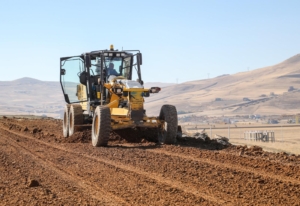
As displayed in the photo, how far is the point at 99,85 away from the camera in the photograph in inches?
637

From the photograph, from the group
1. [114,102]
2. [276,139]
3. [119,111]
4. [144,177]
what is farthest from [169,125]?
[276,139]

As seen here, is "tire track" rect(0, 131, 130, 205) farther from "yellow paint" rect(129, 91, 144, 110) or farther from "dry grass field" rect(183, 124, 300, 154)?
"dry grass field" rect(183, 124, 300, 154)

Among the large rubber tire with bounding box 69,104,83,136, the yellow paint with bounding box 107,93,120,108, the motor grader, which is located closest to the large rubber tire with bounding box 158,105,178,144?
the motor grader

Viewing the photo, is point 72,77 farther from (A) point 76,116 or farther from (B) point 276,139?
(B) point 276,139

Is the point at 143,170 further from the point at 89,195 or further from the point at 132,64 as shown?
the point at 132,64

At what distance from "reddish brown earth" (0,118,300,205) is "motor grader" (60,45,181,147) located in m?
0.87

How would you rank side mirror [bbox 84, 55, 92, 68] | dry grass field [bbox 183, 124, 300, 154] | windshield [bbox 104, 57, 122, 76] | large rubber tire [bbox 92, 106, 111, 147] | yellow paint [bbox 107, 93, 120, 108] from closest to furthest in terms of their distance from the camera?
large rubber tire [bbox 92, 106, 111, 147] → yellow paint [bbox 107, 93, 120, 108] → side mirror [bbox 84, 55, 92, 68] → windshield [bbox 104, 57, 122, 76] → dry grass field [bbox 183, 124, 300, 154]

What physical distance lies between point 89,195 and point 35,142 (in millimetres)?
8537

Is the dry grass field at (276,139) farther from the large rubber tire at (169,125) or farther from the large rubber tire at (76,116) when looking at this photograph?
the large rubber tire at (169,125)

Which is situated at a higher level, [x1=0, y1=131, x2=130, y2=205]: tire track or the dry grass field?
[x1=0, y1=131, x2=130, y2=205]: tire track

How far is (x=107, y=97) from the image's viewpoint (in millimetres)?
15883

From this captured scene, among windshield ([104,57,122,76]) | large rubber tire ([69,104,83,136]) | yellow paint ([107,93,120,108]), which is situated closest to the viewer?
yellow paint ([107,93,120,108])

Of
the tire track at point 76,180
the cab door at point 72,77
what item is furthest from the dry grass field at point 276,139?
the tire track at point 76,180

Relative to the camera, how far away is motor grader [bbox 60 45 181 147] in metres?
14.3
